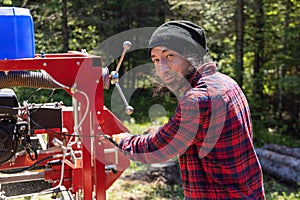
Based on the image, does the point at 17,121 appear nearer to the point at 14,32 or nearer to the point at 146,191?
the point at 14,32

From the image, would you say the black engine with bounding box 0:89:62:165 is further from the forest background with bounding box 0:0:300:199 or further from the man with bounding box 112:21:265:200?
the forest background with bounding box 0:0:300:199

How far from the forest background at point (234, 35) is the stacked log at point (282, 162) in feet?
6.90

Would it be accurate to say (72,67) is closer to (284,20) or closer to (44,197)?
(44,197)

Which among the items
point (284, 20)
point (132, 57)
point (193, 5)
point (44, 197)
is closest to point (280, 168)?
point (44, 197)

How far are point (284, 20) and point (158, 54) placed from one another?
10.1 metres

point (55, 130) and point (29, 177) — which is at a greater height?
point (55, 130)

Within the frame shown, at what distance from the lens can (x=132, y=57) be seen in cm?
1429

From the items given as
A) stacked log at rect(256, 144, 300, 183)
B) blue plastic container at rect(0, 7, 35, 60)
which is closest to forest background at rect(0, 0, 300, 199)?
stacked log at rect(256, 144, 300, 183)

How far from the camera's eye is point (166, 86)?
2211 millimetres

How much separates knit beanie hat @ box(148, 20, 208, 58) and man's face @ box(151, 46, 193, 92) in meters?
0.03

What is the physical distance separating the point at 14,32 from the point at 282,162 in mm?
5699

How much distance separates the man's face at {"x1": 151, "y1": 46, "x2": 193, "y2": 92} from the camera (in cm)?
208

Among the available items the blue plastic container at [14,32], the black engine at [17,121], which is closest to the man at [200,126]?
the blue plastic container at [14,32]

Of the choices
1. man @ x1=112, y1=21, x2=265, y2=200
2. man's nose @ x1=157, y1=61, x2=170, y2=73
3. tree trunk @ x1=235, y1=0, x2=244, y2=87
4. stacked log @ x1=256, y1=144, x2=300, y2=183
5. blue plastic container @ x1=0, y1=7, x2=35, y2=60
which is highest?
blue plastic container @ x1=0, y1=7, x2=35, y2=60
